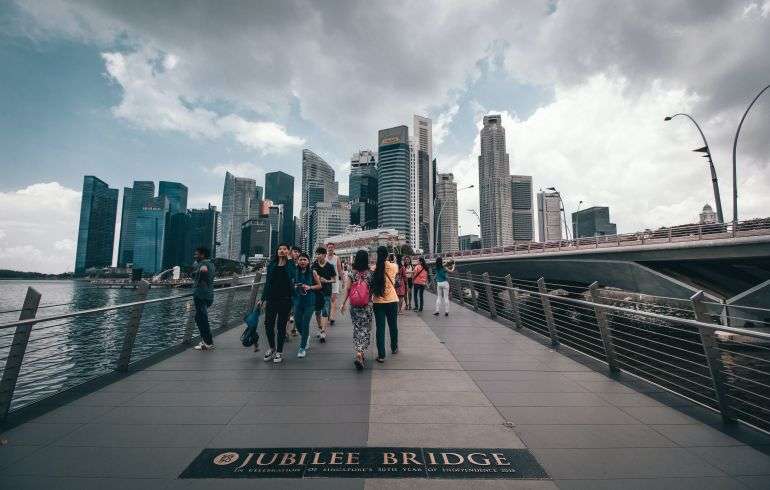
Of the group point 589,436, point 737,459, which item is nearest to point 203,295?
point 589,436

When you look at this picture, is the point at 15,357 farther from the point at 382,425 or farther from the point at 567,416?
the point at 567,416

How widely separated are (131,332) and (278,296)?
7.52ft

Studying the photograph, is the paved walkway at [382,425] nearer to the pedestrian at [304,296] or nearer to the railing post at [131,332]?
the railing post at [131,332]

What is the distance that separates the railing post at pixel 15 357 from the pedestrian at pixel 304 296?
11.1 feet

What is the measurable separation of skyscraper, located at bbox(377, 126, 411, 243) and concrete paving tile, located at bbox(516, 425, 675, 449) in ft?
590

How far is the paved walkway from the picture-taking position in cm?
287

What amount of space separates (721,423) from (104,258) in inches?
9044

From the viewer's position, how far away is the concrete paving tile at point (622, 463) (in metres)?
2.92

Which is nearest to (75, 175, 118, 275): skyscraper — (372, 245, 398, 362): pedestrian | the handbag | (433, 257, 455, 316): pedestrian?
(433, 257, 455, 316): pedestrian

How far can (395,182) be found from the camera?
620ft

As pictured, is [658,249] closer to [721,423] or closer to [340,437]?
[721,423]

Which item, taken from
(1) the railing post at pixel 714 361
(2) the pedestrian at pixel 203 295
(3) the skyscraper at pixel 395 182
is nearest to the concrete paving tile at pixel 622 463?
(1) the railing post at pixel 714 361

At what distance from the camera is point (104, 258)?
608 feet

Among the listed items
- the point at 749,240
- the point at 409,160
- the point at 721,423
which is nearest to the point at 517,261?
the point at 749,240
